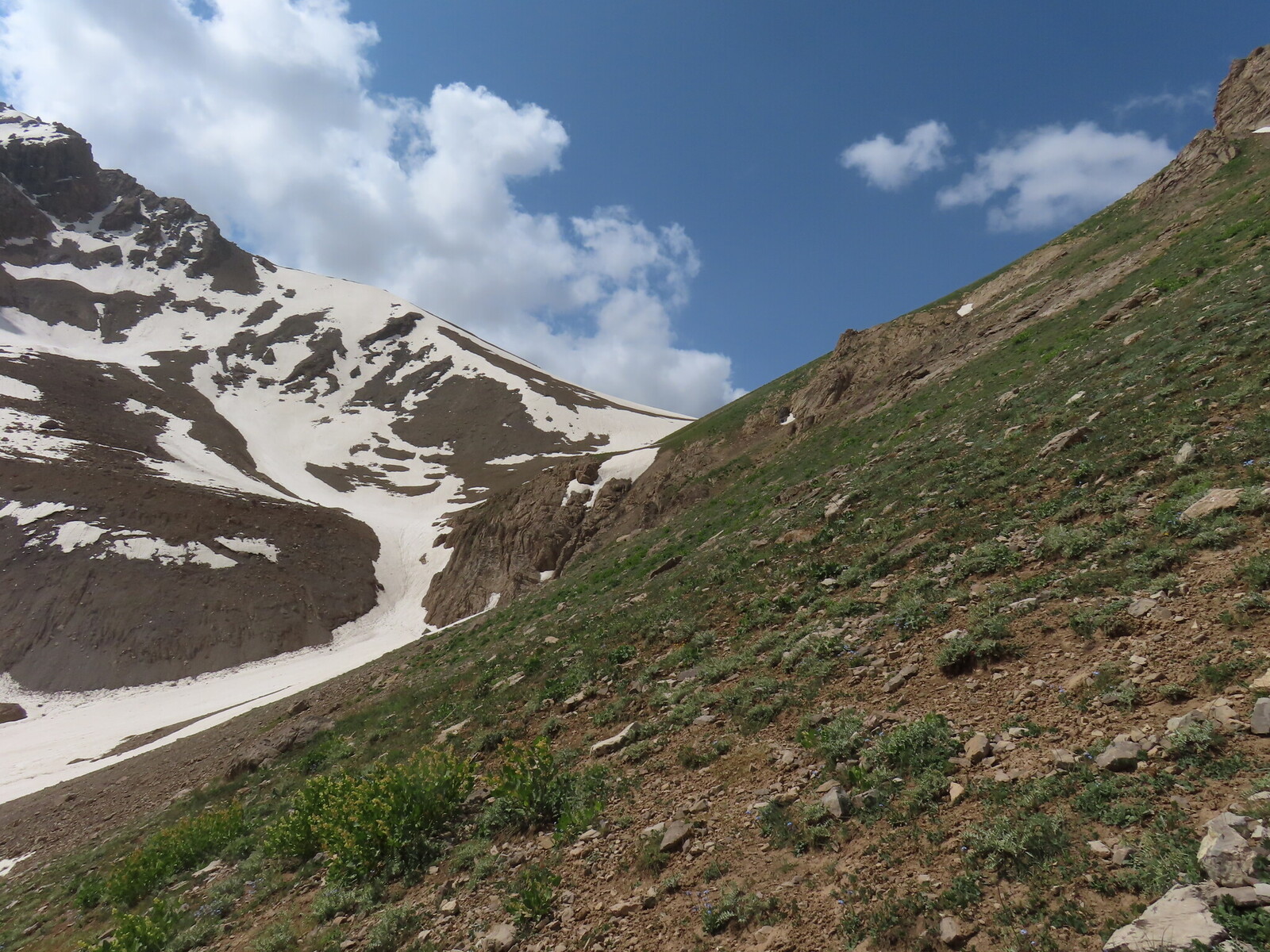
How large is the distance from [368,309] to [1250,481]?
187356 millimetres

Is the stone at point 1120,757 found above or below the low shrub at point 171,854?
above

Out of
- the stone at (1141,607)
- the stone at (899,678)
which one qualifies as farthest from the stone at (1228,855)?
the stone at (899,678)

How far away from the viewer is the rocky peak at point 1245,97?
28.8 metres

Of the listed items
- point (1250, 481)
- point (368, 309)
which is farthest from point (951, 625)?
point (368, 309)

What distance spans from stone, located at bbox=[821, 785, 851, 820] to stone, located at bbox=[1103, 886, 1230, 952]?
232 centimetres

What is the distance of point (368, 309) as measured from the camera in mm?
169125

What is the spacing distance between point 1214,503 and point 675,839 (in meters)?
7.38

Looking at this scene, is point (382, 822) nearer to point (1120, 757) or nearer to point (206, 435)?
point (1120, 757)

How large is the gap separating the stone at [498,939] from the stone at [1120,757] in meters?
5.38

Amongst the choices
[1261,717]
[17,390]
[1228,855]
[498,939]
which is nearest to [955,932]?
[1228,855]

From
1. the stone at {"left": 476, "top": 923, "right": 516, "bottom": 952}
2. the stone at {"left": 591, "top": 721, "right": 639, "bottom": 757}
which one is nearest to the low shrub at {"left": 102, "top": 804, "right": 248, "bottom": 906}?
the stone at {"left": 591, "top": 721, "right": 639, "bottom": 757}

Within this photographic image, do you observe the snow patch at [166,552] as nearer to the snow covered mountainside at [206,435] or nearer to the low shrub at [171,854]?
the snow covered mountainside at [206,435]

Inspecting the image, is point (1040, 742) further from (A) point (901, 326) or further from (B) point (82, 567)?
(B) point (82, 567)

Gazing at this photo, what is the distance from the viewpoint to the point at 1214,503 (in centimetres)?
719
